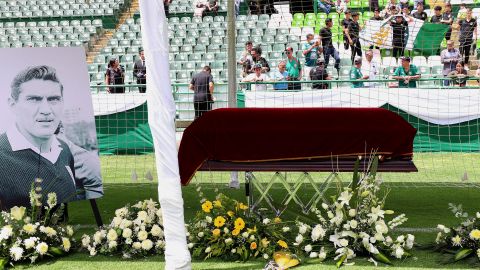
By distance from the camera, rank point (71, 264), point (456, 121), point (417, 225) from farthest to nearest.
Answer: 1. point (456, 121)
2. point (417, 225)
3. point (71, 264)

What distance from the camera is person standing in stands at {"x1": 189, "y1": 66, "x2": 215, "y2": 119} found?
44.7 feet

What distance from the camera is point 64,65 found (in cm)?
638

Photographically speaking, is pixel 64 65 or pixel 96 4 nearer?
pixel 64 65

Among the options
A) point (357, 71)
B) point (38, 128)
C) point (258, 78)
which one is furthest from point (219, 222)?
point (357, 71)

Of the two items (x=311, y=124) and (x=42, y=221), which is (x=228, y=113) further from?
(x=42, y=221)

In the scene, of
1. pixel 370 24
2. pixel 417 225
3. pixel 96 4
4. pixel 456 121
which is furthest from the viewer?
pixel 96 4

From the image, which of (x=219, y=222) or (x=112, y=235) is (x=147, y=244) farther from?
(x=219, y=222)

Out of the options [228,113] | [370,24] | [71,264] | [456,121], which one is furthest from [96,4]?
[71,264]

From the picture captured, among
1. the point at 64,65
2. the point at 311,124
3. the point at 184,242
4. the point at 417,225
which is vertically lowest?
the point at 417,225

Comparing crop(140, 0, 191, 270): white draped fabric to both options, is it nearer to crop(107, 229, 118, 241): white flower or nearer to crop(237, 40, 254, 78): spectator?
crop(107, 229, 118, 241): white flower

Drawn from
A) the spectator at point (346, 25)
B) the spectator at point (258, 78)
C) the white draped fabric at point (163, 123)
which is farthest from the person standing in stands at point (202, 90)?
the white draped fabric at point (163, 123)

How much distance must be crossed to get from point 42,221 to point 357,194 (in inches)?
98.7

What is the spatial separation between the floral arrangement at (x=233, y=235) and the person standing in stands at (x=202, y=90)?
7.76 meters

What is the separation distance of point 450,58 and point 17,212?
33.3ft
